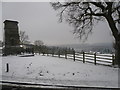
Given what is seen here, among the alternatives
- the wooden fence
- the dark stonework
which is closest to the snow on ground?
the wooden fence

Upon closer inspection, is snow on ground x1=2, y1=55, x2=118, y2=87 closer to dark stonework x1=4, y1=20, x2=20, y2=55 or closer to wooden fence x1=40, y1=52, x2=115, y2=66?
wooden fence x1=40, y1=52, x2=115, y2=66

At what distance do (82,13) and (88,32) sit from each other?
2556mm

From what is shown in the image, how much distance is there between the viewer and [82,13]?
15.7m

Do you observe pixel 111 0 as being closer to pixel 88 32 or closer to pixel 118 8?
Result: pixel 118 8

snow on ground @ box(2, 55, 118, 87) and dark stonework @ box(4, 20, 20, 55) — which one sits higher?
dark stonework @ box(4, 20, 20, 55)

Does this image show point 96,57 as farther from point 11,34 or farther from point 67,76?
point 11,34

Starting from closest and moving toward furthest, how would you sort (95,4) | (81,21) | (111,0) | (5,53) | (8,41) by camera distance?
(111,0)
(95,4)
(81,21)
(5,53)
(8,41)

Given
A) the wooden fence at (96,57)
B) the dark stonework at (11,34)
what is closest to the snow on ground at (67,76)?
the wooden fence at (96,57)

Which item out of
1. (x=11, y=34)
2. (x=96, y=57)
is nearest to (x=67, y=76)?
(x=96, y=57)

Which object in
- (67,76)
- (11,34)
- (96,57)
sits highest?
(11,34)

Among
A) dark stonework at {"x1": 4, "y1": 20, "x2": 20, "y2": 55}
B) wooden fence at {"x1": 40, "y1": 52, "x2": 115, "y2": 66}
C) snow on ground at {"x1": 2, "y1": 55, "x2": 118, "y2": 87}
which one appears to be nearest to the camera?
snow on ground at {"x1": 2, "y1": 55, "x2": 118, "y2": 87}

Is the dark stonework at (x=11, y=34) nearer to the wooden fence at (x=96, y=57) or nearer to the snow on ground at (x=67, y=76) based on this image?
the wooden fence at (x=96, y=57)

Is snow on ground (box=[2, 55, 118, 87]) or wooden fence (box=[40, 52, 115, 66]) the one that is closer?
snow on ground (box=[2, 55, 118, 87])

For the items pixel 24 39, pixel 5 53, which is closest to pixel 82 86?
pixel 5 53
